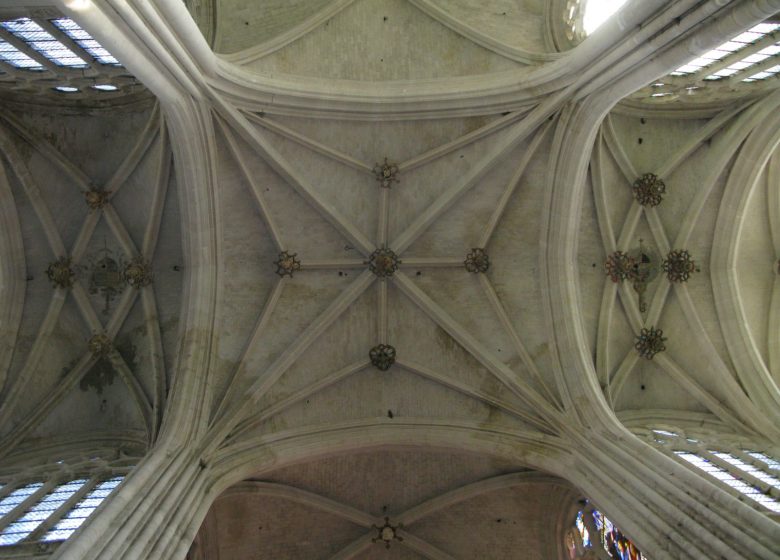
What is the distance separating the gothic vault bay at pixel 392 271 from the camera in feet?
41.3

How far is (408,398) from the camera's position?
549 inches

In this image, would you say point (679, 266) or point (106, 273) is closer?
point (106, 273)

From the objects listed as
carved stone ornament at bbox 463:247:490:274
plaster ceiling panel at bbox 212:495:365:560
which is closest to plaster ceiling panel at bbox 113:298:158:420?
plaster ceiling panel at bbox 212:495:365:560

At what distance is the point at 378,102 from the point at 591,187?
4.88m

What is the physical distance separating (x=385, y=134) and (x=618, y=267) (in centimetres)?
582

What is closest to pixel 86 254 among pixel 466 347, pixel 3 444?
pixel 3 444

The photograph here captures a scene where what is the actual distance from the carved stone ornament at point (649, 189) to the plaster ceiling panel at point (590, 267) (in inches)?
40.3

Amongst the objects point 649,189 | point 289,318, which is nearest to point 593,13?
point 649,189

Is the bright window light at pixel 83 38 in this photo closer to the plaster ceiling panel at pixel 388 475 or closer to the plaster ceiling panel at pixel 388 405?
the plaster ceiling panel at pixel 388 405

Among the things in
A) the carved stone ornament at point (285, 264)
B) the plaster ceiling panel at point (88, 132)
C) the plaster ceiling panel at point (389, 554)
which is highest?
the plaster ceiling panel at point (88, 132)

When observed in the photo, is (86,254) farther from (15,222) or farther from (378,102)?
(378,102)

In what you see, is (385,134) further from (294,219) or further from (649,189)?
(649,189)

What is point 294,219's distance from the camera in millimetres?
14344

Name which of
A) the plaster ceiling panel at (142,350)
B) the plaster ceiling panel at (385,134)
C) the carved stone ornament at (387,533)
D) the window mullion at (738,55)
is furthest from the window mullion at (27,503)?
the window mullion at (738,55)
